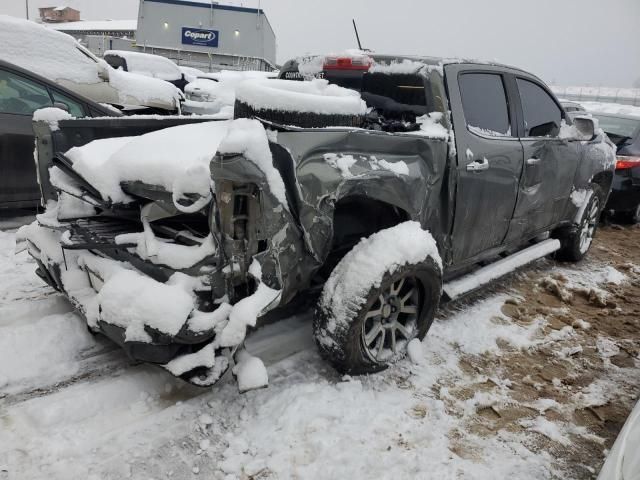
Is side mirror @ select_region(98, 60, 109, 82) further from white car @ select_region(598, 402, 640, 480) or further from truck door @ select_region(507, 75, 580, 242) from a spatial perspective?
white car @ select_region(598, 402, 640, 480)

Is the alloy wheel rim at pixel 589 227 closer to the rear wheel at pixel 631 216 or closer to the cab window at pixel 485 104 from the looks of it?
the cab window at pixel 485 104

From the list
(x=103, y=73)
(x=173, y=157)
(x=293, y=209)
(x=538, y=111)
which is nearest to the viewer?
(x=293, y=209)

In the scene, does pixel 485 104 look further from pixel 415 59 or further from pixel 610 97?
pixel 610 97

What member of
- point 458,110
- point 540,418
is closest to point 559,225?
point 458,110

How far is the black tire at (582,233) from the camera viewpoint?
209 inches

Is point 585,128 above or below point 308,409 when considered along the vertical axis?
above

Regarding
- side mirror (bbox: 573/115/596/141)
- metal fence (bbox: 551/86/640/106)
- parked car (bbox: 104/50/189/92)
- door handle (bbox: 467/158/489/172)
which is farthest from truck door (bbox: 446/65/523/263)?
metal fence (bbox: 551/86/640/106)

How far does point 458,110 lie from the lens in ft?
10.6

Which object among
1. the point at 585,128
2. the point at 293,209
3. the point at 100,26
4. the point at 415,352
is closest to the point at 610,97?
the point at 585,128

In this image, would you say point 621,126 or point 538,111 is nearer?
point 538,111

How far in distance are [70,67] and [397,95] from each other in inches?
239

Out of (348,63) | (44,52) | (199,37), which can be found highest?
(348,63)

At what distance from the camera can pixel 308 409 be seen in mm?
2527

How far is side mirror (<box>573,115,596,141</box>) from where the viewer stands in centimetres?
463
